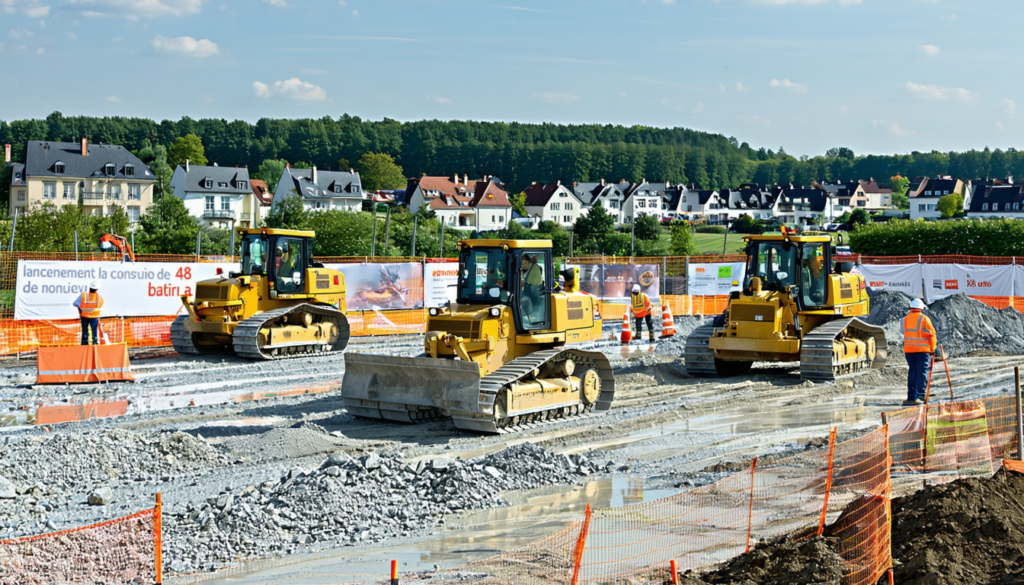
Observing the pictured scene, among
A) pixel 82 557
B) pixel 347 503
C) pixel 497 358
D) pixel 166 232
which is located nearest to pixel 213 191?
pixel 166 232

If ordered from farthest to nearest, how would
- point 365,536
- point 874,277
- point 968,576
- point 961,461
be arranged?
point 874,277, point 961,461, point 365,536, point 968,576

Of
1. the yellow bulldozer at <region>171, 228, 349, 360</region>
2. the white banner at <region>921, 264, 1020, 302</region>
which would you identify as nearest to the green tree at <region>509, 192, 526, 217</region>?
the white banner at <region>921, 264, 1020, 302</region>

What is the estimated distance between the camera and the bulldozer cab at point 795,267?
17234 mm

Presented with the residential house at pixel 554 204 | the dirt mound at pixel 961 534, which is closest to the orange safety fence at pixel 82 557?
the dirt mound at pixel 961 534

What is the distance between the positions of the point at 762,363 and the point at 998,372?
4371 millimetres

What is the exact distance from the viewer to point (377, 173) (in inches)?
5497

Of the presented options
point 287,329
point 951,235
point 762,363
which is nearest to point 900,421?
point 762,363

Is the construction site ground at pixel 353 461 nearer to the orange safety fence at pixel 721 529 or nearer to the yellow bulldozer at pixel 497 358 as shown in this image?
the yellow bulldozer at pixel 497 358

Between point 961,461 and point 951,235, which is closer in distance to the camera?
point 961,461

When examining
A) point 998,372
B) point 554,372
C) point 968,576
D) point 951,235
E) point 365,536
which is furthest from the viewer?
point 951,235

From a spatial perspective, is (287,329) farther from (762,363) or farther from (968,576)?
(968,576)

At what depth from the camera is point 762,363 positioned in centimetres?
1952

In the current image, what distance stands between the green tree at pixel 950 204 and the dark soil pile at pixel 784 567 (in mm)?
118793

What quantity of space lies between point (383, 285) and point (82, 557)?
21.3 meters
